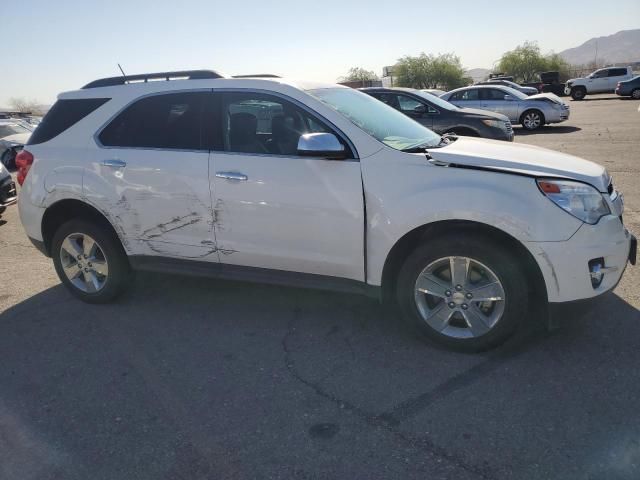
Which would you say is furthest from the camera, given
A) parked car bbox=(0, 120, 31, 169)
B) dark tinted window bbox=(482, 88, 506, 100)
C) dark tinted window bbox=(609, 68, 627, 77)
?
dark tinted window bbox=(609, 68, 627, 77)

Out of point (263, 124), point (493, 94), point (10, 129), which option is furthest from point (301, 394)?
point (493, 94)

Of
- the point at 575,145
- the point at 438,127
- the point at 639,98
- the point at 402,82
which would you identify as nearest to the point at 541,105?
the point at 575,145

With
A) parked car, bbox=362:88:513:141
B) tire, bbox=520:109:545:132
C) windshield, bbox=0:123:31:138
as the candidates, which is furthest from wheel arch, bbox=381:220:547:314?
tire, bbox=520:109:545:132

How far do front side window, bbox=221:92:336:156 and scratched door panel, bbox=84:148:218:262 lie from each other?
30 centimetres

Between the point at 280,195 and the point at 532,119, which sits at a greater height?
the point at 280,195

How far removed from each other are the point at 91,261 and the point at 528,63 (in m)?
66.8

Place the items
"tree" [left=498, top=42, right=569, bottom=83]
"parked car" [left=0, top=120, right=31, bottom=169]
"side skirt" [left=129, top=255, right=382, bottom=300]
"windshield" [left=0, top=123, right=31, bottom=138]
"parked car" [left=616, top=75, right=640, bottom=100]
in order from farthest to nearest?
"tree" [left=498, top=42, right=569, bottom=83] < "parked car" [left=616, top=75, right=640, bottom=100] < "windshield" [left=0, top=123, right=31, bottom=138] < "parked car" [left=0, top=120, right=31, bottom=169] < "side skirt" [left=129, top=255, right=382, bottom=300]

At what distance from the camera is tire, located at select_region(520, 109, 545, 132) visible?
702 inches

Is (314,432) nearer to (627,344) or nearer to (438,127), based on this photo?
(627,344)

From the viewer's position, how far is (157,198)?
13.3ft

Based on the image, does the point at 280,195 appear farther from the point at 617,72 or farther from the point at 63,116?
the point at 617,72

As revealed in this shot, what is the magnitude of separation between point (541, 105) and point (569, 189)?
16375 millimetres

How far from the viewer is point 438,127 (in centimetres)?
1094

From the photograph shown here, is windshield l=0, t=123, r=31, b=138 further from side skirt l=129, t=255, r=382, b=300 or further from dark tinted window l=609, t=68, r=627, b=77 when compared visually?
dark tinted window l=609, t=68, r=627, b=77
